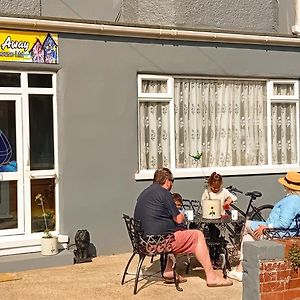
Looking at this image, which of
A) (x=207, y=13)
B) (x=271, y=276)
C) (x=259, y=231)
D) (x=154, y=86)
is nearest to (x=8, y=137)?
(x=154, y=86)

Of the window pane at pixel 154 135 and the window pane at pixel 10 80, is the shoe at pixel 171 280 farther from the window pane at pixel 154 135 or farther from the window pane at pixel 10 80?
the window pane at pixel 10 80

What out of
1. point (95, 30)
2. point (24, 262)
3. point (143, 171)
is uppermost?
point (95, 30)

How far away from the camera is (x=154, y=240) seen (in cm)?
754

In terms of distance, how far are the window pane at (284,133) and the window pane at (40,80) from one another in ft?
15.3

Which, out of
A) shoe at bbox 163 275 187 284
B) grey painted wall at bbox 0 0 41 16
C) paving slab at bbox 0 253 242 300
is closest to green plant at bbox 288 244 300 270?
paving slab at bbox 0 253 242 300

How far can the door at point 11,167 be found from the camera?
9.27 m

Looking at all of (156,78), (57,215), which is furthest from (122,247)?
(156,78)

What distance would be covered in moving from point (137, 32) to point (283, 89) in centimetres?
352

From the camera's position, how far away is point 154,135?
10594 mm

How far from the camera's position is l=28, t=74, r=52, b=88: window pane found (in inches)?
372

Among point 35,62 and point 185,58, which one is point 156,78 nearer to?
point 185,58

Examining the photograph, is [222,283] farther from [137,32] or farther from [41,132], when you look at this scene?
Result: [137,32]

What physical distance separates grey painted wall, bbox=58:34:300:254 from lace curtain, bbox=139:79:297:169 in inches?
15.9

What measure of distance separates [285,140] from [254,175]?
117 cm
